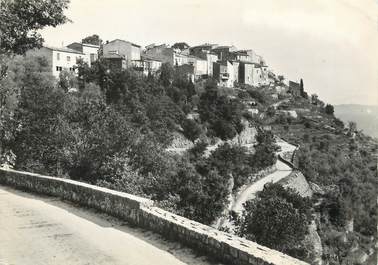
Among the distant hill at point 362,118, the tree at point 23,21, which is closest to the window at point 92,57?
the distant hill at point 362,118

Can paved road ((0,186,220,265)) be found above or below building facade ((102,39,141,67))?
below

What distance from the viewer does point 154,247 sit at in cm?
908

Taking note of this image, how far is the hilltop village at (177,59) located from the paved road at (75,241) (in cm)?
5486

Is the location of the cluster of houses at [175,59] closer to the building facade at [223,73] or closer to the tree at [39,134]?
the building facade at [223,73]

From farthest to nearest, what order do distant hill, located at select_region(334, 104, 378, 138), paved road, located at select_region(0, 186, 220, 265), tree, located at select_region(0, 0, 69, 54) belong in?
distant hill, located at select_region(334, 104, 378, 138) → tree, located at select_region(0, 0, 69, 54) → paved road, located at select_region(0, 186, 220, 265)

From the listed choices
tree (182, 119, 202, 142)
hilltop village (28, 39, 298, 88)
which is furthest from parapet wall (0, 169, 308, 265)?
hilltop village (28, 39, 298, 88)

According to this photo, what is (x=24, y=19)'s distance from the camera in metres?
→ 17.1

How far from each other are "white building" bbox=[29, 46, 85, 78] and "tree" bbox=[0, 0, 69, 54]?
4960 cm

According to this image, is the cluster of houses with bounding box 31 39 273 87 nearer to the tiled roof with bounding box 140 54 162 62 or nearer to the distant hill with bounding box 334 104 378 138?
the tiled roof with bounding box 140 54 162 62

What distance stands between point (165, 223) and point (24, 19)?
10.6 meters

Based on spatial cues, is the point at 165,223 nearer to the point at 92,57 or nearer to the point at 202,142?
the point at 202,142

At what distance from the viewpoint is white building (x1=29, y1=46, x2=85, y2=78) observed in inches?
2623

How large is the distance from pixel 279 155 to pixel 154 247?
60508 millimetres

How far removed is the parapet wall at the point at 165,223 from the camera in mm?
7332
